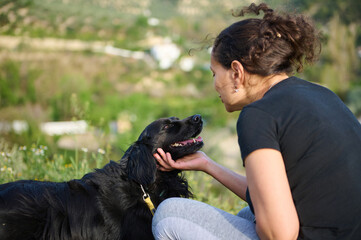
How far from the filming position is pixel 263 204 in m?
1.75

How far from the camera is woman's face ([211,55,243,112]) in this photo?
7.51 feet

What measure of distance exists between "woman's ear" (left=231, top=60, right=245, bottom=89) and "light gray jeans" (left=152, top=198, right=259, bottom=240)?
0.73 meters

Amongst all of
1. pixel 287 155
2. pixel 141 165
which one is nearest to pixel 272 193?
pixel 287 155

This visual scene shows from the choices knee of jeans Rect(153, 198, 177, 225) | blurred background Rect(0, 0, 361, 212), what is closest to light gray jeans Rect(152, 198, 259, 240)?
knee of jeans Rect(153, 198, 177, 225)

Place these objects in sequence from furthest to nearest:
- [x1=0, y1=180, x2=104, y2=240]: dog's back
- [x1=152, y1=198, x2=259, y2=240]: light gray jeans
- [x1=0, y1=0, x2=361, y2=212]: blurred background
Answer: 1. [x1=0, y1=0, x2=361, y2=212]: blurred background
2. [x1=0, y1=180, x2=104, y2=240]: dog's back
3. [x1=152, y1=198, x2=259, y2=240]: light gray jeans

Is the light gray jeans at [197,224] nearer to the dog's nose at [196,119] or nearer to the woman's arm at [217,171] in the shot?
the woman's arm at [217,171]

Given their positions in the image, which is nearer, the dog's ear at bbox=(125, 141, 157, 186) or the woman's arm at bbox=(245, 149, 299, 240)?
the woman's arm at bbox=(245, 149, 299, 240)

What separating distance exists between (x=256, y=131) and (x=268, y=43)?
568mm

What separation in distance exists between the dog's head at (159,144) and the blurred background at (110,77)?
2.04 feet

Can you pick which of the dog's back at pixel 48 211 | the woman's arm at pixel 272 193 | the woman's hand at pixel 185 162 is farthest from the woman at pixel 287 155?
the dog's back at pixel 48 211

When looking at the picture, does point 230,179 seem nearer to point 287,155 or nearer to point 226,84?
point 226,84

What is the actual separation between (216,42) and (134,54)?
4532 centimetres

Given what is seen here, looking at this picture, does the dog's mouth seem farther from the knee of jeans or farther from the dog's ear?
the knee of jeans

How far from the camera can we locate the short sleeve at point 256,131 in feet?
5.73
